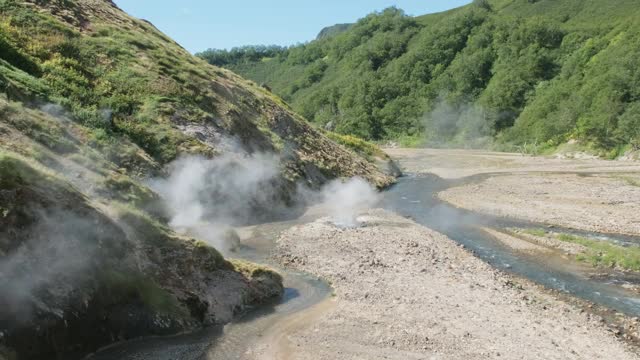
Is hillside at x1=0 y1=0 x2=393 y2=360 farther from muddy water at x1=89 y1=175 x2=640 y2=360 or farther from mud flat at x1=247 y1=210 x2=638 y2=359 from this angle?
mud flat at x1=247 y1=210 x2=638 y2=359

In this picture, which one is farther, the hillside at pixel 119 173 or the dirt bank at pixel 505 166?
the dirt bank at pixel 505 166

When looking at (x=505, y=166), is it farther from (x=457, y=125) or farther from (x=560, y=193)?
(x=457, y=125)

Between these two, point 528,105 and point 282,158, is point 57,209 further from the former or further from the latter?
point 528,105

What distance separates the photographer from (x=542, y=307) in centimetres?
2617

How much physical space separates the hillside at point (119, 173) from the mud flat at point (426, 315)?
159 inches

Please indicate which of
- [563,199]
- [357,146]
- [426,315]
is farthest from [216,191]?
[357,146]

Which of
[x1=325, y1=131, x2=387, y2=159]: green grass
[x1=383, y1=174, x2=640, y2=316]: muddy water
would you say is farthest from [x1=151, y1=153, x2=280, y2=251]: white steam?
[x1=325, y1=131, x2=387, y2=159]: green grass

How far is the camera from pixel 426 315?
24250 millimetres

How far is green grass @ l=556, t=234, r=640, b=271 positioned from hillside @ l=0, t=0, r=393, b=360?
782 inches

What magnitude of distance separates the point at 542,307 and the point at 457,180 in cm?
5384

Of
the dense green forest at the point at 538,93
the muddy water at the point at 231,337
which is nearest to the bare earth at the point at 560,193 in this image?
the dense green forest at the point at 538,93

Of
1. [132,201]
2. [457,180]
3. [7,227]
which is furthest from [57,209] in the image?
[457,180]

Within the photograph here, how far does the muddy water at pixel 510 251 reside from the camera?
29.0 metres

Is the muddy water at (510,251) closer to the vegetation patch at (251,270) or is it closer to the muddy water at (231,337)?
the muddy water at (231,337)
